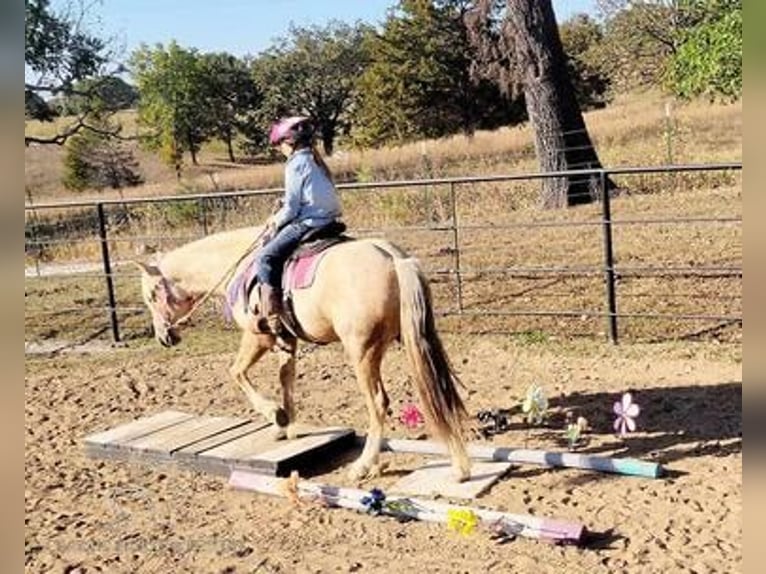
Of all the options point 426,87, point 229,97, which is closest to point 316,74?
point 229,97

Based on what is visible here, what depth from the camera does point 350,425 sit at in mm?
5863

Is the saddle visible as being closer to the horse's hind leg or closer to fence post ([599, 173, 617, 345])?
the horse's hind leg

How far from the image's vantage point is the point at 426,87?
35281mm

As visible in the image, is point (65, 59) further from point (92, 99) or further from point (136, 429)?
point (136, 429)

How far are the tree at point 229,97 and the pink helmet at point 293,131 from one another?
42370 millimetres

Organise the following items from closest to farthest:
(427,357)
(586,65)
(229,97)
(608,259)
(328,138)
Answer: (427,357) → (608,259) → (586,65) → (328,138) → (229,97)

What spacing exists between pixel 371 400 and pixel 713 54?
27.4 ft

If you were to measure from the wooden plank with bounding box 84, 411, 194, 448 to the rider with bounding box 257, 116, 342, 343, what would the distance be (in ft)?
4.46

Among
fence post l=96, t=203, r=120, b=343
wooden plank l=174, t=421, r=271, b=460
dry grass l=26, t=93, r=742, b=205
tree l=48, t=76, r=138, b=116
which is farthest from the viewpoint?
tree l=48, t=76, r=138, b=116

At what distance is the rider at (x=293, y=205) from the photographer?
4.73m

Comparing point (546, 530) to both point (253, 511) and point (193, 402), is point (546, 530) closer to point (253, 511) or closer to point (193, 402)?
point (253, 511)

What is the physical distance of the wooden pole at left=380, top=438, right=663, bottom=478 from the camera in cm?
444
